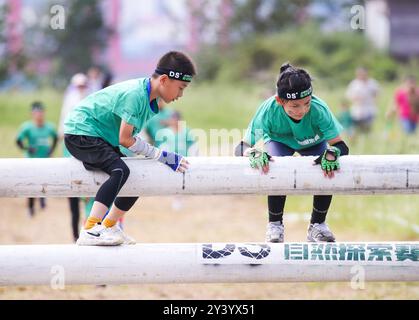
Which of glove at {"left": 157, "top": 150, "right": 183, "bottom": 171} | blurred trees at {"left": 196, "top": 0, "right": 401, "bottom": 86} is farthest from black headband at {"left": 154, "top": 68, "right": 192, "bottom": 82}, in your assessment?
blurred trees at {"left": 196, "top": 0, "right": 401, "bottom": 86}

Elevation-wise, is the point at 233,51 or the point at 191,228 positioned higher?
the point at 233,51

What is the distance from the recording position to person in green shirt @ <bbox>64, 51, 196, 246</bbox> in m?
4.66

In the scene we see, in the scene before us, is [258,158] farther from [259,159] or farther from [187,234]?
[187,234]

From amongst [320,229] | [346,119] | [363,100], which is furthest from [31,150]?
[363,100]

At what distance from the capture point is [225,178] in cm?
462

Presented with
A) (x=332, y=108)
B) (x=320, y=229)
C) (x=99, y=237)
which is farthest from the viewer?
(x=332, y=108)

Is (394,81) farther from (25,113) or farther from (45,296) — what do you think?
(45,296)

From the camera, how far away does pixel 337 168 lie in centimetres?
467

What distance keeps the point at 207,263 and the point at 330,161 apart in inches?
34.5

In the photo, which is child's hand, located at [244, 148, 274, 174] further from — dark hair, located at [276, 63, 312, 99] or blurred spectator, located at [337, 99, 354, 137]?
blurred spectator, located at [337, 99, 354, 137]

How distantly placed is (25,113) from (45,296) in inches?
549

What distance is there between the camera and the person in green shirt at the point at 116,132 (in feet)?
15.3

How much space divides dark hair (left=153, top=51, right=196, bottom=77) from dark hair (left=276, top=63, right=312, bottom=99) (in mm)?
A: 519
